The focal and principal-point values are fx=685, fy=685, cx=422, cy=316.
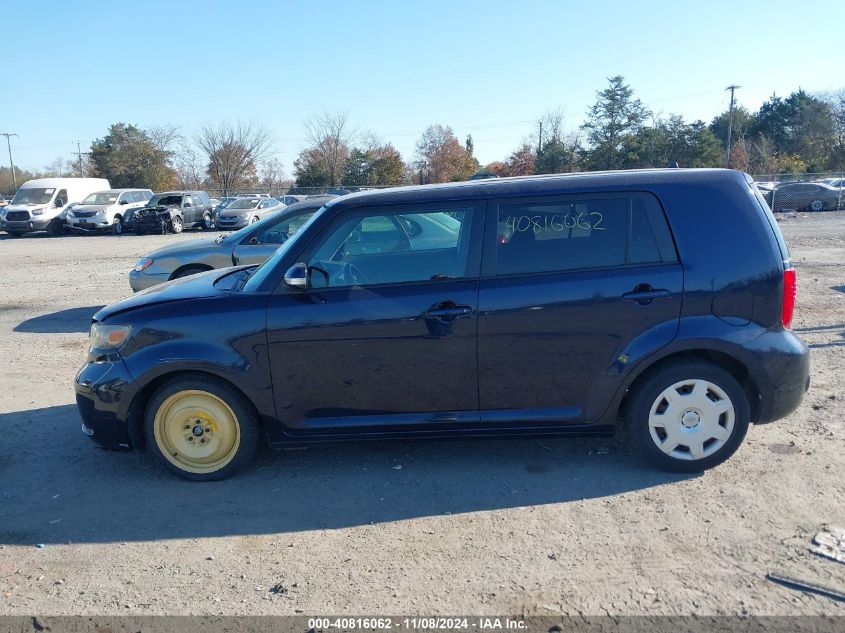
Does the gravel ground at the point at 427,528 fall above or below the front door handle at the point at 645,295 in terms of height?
below

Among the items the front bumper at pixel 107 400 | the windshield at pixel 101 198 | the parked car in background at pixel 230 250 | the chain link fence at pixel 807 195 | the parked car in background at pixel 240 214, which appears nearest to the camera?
the front bumper at pixel 107 400

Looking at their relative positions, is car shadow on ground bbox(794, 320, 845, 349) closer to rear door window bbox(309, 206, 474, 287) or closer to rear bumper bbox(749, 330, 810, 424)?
rear bumper bbox(749, 330, 810, 424)

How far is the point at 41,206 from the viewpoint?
98.8ft

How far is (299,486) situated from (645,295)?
2487 mm

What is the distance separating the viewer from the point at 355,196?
15.0 feet

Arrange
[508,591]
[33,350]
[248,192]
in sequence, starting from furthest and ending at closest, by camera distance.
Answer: [248,192] < [33,350] < [508,591]

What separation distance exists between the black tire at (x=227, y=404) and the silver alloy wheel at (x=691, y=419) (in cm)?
257

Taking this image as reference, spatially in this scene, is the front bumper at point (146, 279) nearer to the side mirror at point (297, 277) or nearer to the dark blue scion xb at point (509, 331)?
the dark blue scion xb at point (509, 331)

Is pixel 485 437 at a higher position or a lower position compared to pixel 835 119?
lower

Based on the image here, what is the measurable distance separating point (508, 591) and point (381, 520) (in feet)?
3.18

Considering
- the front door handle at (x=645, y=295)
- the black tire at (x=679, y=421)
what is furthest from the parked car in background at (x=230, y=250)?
the black tire at (x=679, y=421)

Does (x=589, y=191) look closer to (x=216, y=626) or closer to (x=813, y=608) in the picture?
(x=813, y=608)

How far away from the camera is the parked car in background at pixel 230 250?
28.9ft

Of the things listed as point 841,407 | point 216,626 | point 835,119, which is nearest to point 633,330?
point 841,407
